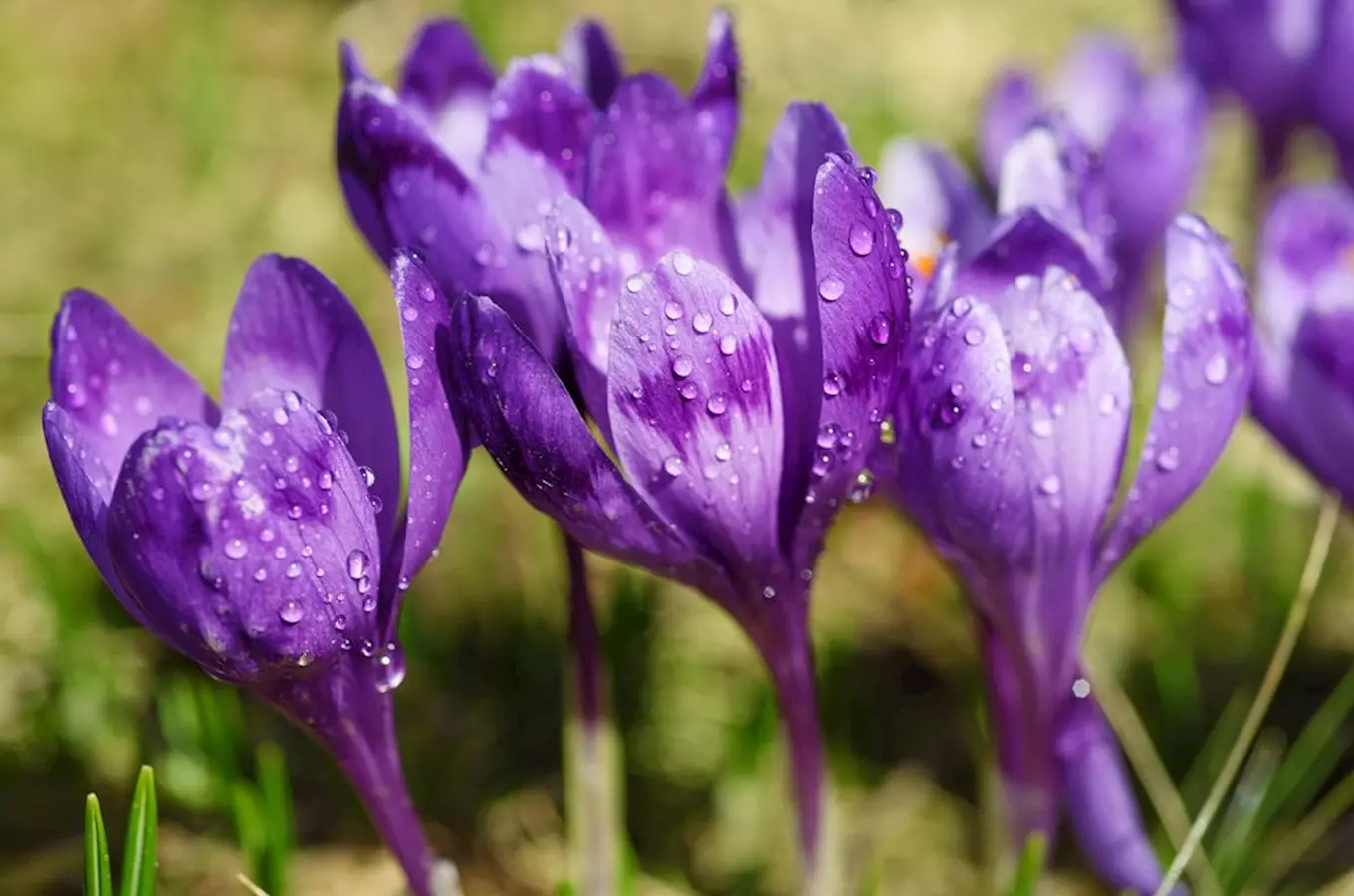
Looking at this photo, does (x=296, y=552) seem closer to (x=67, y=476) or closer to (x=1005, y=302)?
(x=67, y=476)

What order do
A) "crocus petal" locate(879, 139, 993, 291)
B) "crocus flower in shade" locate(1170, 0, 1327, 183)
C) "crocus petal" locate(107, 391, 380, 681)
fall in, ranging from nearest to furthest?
"crocus petal" locate(107, 391, 380, 681)
"crocus petal" locate(879, 139, 993, 291)
"crocus flower in shade" locate(1170, 0, 1327, 183)

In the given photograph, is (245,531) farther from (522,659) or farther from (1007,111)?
(1007,111)

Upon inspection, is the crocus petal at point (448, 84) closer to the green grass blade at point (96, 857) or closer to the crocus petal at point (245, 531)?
the crocus petal at point (245, 531)

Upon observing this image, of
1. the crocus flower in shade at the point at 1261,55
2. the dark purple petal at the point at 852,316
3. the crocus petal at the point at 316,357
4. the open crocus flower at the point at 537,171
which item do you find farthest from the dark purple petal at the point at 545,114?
the crocus flower in shade at the point at 1261,55

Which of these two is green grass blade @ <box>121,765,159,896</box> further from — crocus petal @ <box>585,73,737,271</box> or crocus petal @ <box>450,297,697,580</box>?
crocus petal @ <box>585,73,737,271</box>

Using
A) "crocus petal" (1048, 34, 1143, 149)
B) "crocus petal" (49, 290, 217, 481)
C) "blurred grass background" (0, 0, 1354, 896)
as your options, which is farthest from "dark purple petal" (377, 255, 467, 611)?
"crocus petal" (1048, 34, 1143, 149)

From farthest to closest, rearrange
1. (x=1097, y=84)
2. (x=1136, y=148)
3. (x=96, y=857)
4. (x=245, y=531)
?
1. (x=1097, y=84)
2. (x=1136, y=148)
3. (x=96, y=857)
4. (x=245, y=531)

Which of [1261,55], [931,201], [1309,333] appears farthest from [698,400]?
[1261,55]
